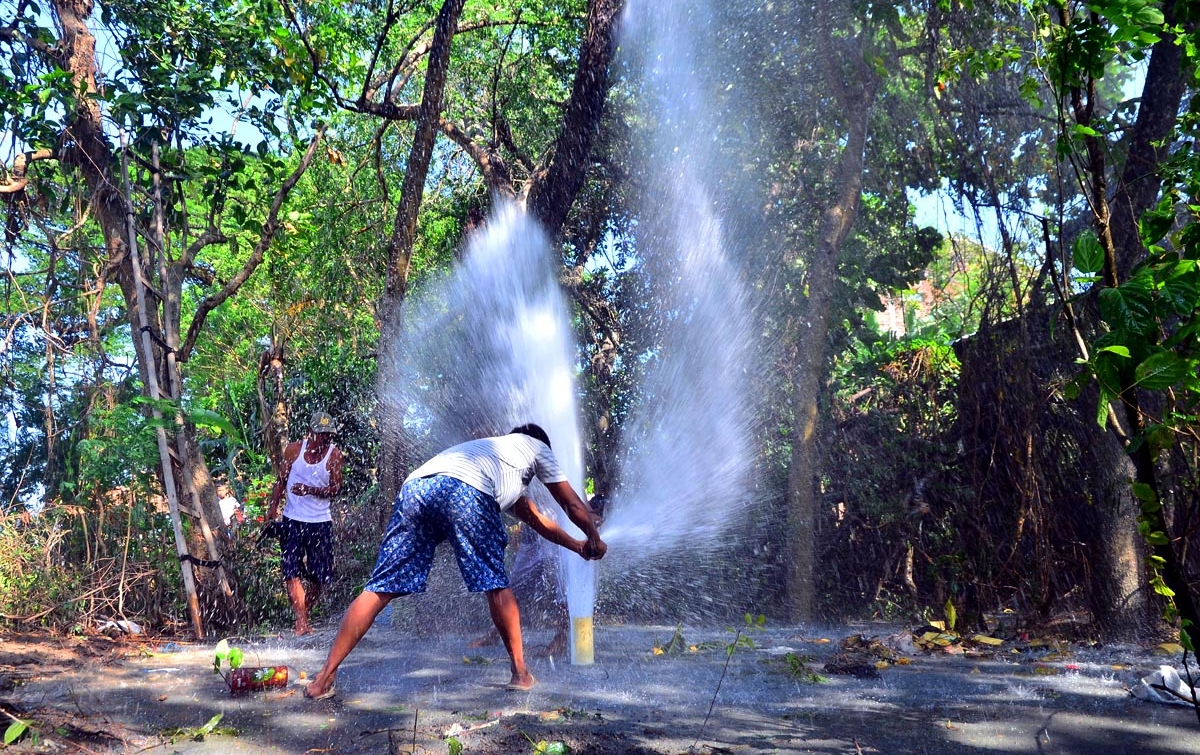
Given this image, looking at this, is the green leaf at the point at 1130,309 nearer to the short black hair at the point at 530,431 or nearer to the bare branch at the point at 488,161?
the short black hair at the point at 530,431

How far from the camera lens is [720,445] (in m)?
8.31

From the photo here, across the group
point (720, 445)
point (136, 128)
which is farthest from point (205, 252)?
point (720, 445)

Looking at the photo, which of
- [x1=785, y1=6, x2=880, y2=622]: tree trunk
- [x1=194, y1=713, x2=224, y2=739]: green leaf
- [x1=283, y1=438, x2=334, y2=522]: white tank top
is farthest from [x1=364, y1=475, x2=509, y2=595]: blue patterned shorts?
[x1=785, y1=6, x2=880, y2=622]: tree trunk

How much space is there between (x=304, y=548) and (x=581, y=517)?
2.99 meters

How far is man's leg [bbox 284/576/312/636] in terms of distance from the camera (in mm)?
7012

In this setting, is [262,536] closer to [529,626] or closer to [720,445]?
[529,626]

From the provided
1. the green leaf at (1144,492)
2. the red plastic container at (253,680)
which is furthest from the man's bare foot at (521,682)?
the green leaf at (1144,492)

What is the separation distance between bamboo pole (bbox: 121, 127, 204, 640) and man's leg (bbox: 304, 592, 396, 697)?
2.55m

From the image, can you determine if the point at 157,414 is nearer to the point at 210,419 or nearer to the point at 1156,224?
the point at 210,419

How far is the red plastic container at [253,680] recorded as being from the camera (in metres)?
4.88

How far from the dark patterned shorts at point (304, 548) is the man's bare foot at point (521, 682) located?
2726 mm

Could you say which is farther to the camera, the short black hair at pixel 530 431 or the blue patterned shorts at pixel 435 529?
the short black hair at pixel 530 431

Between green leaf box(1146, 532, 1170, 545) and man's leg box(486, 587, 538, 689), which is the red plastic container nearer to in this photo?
man's leg box(486, 587, 538, 689)

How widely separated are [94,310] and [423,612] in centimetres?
346
